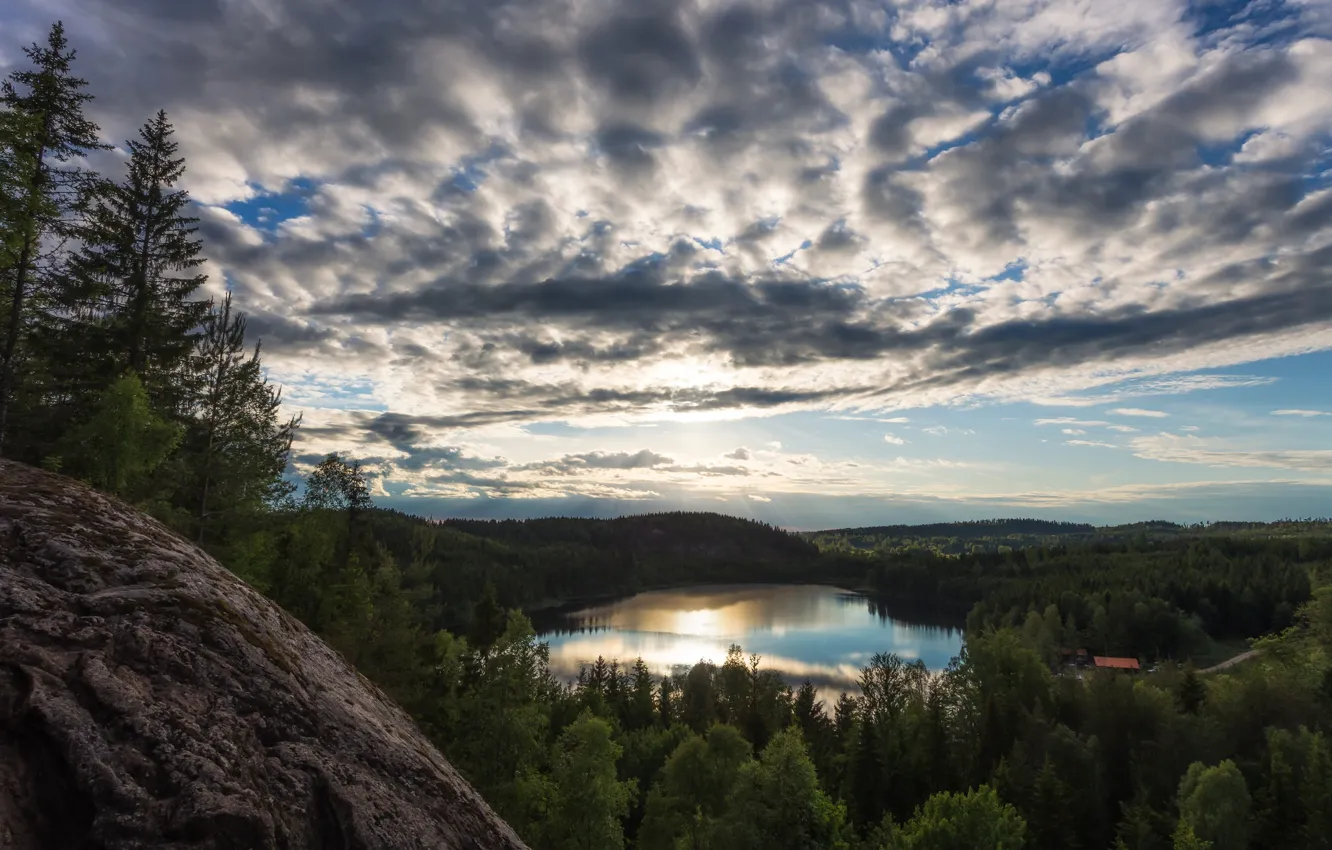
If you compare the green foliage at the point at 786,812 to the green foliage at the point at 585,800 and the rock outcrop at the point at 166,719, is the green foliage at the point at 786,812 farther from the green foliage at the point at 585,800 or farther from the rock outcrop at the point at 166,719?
the rock outcrop at the point at 166,719

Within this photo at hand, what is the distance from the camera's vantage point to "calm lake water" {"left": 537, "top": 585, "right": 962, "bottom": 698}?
94500 millimetres

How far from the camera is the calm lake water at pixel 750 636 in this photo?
94.5 m

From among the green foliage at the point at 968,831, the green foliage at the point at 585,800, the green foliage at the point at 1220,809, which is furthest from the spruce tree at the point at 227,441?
the green foliage at the point at 1220,809

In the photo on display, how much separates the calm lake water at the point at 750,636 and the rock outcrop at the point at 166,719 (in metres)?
74.4

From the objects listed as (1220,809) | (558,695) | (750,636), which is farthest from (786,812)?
(750,636)

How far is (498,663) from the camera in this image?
24.6 metres

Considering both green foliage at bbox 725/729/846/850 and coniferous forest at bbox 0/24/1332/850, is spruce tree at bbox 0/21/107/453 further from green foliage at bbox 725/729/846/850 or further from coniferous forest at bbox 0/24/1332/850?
green foliage at bbox 725/729/846/850

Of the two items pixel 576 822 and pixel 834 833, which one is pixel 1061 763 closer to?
pixel 834 833

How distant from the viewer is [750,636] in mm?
124125

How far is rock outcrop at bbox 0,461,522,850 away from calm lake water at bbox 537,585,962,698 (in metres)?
74.4

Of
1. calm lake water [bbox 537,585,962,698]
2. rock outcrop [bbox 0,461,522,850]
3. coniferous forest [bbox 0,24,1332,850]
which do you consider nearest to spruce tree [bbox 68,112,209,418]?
coniferous forest [bbox 0,24,1332,850]

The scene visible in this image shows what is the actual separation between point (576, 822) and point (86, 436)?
19.6 m

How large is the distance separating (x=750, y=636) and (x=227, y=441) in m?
109

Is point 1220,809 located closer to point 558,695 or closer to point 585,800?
point 585,800
